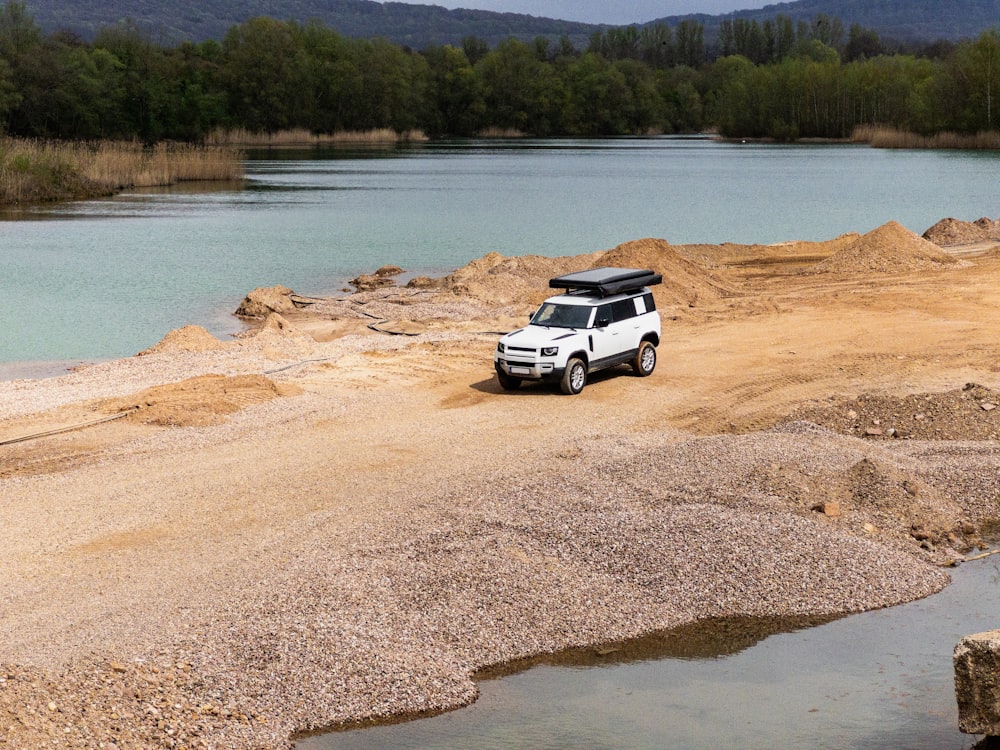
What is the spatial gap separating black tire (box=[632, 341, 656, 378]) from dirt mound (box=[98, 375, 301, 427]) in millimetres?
6432

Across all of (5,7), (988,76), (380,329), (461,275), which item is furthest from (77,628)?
(5,7)

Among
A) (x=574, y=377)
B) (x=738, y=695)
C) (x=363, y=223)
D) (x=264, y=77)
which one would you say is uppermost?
(x=264, y=77)

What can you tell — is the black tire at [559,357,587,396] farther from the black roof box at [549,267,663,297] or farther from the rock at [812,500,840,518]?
the rock at [812,500,840,518]

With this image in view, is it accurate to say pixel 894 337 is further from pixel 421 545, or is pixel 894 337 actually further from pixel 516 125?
pixel 516 125

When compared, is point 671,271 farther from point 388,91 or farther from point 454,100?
point 454,100

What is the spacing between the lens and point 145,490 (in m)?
16.0

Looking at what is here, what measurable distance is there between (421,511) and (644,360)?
347 inches

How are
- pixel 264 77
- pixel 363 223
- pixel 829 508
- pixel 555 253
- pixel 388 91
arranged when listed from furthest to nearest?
pixel 388 91, pixel 264 77, pixel 363 223, pixel 555 253, pixel 829 508

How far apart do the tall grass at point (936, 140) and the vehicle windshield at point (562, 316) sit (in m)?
110

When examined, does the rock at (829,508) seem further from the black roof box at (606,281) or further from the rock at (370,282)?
the rock at (370,282)

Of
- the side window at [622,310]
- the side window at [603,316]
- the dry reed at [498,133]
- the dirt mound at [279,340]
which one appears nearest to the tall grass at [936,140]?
the dry reed at [498,133]

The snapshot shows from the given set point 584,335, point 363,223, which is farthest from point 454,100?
point 584,335

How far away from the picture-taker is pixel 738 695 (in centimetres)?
1116

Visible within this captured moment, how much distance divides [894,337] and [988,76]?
357 feet
